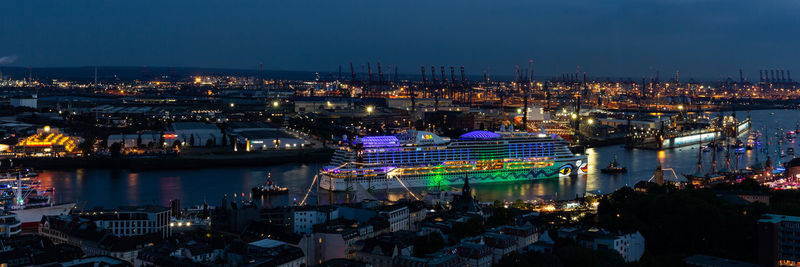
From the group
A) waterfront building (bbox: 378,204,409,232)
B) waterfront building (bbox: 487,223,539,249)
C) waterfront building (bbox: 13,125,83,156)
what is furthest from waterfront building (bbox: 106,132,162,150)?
waterfront building (bbox: 487,223,539,249)

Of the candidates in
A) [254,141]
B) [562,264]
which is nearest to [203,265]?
[562,264]

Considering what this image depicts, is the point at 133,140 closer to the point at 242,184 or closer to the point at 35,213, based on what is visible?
the point at 242,184

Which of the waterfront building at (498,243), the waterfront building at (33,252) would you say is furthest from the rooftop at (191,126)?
the waterfront building at (498,243)

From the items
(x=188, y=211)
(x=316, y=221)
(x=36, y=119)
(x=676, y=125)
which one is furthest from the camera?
(x=676, y=125)

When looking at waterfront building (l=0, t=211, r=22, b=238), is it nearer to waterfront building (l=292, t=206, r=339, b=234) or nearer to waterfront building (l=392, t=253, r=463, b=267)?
waterfront building (l=292, t=206, r=339, b=234)

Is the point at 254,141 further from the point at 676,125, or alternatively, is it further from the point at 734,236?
the point at 676,125

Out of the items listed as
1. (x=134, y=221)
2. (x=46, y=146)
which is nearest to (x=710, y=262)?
(x=134, y=221)
